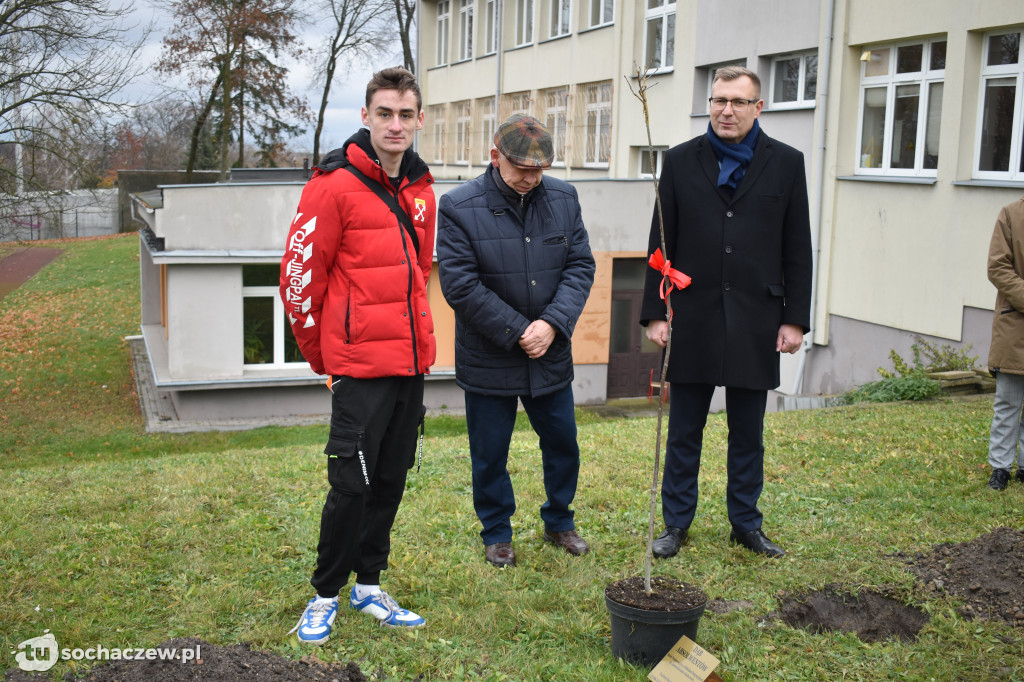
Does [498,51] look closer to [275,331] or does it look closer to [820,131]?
[275,331]

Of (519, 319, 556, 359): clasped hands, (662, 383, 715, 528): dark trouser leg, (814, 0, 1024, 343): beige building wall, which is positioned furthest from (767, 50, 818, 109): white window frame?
(519, 319, 556, 359): clasped hands

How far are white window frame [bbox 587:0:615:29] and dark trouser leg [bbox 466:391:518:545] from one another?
68.7ft

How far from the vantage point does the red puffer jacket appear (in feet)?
12.3

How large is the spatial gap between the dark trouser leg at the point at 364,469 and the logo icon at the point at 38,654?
1.01 m

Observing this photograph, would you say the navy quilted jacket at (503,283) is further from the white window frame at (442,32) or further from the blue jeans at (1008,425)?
the white window frame at (442,32)

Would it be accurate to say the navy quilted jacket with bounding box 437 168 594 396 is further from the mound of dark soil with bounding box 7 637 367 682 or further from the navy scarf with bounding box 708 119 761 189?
the mound of dark soil with bounding box 7 637 367 682

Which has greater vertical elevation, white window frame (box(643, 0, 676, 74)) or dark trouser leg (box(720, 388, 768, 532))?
white window frame (box(643, 0, 676, 74))

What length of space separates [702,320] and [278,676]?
2.51 metres

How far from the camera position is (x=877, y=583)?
434 cm

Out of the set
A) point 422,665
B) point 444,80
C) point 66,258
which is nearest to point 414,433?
point 422,665

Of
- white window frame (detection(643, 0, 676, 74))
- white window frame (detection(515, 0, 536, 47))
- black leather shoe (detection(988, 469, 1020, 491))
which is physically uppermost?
→ white window frame (detection(515, 0, 536, 47))

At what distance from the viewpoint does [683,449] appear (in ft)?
15.8

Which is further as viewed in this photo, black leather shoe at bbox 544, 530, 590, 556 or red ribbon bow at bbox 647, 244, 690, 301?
black leather shoe at bbox 544, 530, 590, 556

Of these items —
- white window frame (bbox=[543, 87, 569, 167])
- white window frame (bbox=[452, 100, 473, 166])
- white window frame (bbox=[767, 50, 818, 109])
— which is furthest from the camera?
white window frame (bbox=[452, 100, 473, 166])
